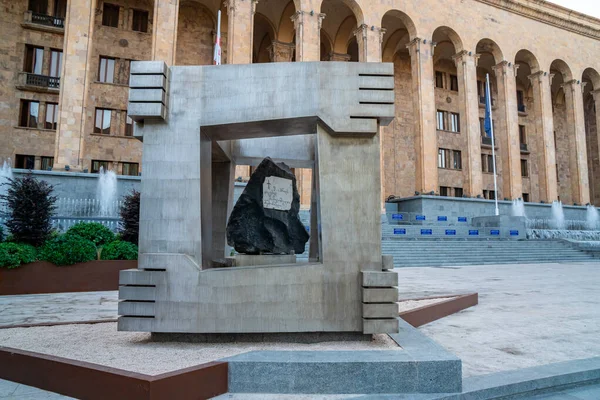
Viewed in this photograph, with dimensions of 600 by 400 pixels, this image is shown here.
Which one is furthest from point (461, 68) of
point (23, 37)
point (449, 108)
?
point (23, 37)

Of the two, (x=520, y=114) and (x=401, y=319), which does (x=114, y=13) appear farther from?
(x=520, y=114)

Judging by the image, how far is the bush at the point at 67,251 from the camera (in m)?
10.6

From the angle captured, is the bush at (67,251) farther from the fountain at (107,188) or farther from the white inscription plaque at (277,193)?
the fountain at (107,188)

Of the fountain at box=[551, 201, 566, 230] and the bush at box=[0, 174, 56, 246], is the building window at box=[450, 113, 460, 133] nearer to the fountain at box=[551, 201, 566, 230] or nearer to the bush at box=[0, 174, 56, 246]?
the fountain at box=[551, 201, 566, 230]

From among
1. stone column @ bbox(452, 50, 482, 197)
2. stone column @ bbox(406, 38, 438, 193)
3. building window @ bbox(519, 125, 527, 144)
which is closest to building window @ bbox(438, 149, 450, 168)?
stone column @ bbox(452, 50, 482, 197)

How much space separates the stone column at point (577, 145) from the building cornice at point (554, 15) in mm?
5165

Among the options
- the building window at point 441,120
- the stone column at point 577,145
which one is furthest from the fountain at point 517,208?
the building window at point 441,120

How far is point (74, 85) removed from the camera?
72.1 feet

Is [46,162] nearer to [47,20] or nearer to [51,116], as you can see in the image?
[51,116]

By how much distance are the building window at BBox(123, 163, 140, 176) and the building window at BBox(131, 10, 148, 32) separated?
31.5 feet

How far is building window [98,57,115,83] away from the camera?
91.2 feet

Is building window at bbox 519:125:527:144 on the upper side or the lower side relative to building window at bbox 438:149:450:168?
upper

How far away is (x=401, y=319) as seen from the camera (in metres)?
5.76

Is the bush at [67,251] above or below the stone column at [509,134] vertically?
below
